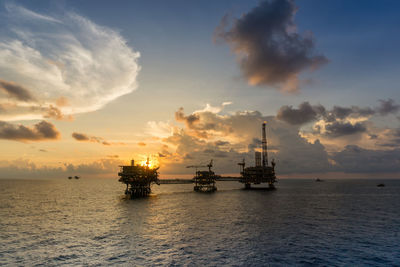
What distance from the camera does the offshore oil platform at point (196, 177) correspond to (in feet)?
364

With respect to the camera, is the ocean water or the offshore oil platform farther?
the offshore oil platform

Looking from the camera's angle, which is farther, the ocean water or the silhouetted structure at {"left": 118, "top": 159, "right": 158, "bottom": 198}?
the silhouetted structure at {"left": 118, "top": 159, "right": 158, "bottom": 198}

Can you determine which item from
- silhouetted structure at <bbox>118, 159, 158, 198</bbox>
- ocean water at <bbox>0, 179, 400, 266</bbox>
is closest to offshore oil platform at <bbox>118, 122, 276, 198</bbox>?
silhouetted structure at <bbox>118, 159, 158, 198</bbox>

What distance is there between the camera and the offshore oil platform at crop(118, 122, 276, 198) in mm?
111062

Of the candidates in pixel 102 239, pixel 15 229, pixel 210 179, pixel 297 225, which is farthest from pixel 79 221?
pixel 210 179

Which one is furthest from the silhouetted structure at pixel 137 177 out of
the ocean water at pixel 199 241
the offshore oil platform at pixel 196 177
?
the ocean water at pixel 199 241

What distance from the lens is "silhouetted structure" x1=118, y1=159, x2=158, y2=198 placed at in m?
110

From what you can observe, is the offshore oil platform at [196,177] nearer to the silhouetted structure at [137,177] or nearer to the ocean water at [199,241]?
the silhouetted structure at [137,177]

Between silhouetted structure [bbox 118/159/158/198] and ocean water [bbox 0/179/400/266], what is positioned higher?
silhouetted structure [bbox 118/159/158/198]

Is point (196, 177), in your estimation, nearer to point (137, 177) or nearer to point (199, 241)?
point (137, 177)

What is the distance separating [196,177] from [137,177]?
2129 inches

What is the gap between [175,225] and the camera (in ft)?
161

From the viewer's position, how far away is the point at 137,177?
369 ft

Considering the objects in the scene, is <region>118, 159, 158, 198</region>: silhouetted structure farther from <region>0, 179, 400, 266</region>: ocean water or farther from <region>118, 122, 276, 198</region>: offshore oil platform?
<region>0, 179, 400, 266</region>: ocean water
